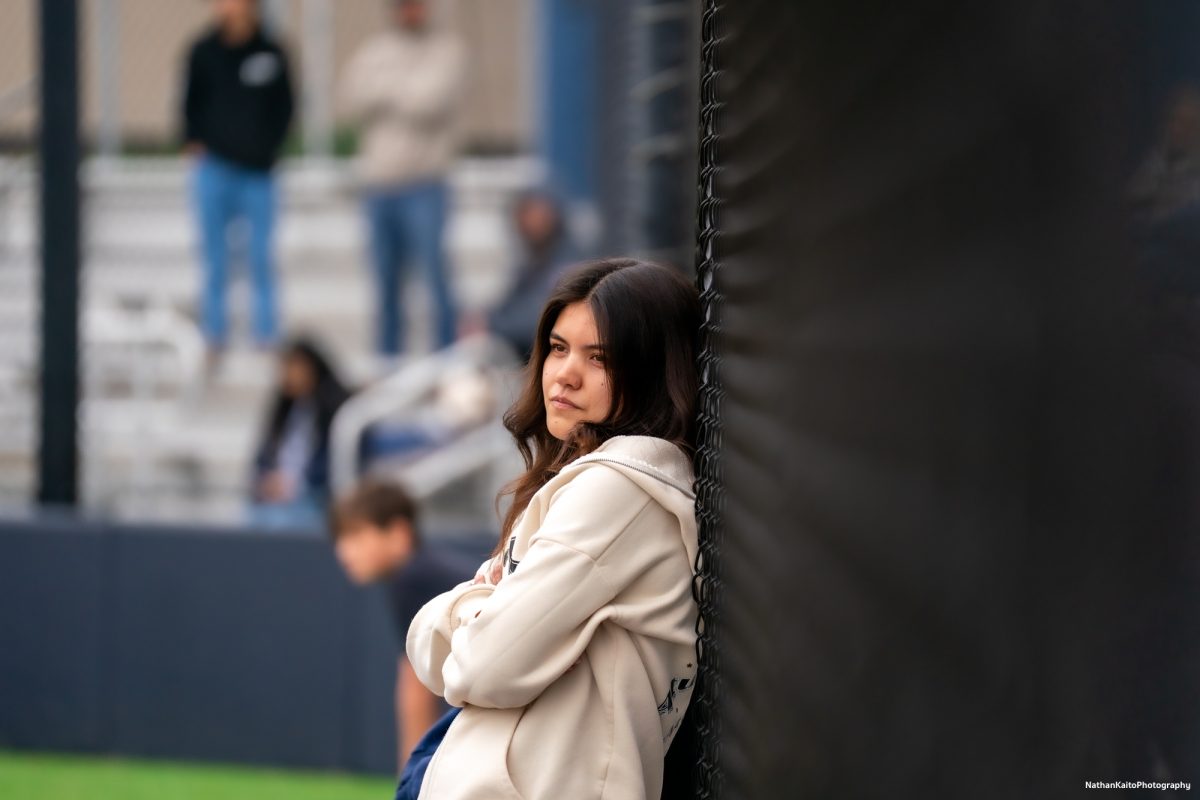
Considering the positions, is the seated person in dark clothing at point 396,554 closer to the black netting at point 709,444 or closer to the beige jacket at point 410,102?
the black netting at point 709,444

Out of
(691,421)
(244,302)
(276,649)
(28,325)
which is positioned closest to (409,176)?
(244,302)

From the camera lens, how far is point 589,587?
205cm

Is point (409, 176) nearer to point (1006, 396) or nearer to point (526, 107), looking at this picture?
point (526, 107)

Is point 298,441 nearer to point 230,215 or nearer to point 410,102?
A: point 230,215

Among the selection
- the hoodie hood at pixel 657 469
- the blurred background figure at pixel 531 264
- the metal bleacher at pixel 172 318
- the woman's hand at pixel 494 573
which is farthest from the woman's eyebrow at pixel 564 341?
the blurred background figure at pixel 531 264

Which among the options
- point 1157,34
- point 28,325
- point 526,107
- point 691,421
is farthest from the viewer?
point 526,107

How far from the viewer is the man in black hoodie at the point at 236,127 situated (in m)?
9.29

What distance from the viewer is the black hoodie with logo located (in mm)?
9273

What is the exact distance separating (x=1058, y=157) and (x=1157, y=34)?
0.32 feet

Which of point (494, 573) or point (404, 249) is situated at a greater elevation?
point (404, 249)

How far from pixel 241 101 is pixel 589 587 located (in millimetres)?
7770

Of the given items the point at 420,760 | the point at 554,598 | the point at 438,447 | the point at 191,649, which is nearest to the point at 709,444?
the point at 554,598

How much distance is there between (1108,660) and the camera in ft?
3.67

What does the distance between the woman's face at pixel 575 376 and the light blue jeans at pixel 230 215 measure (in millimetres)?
7329
